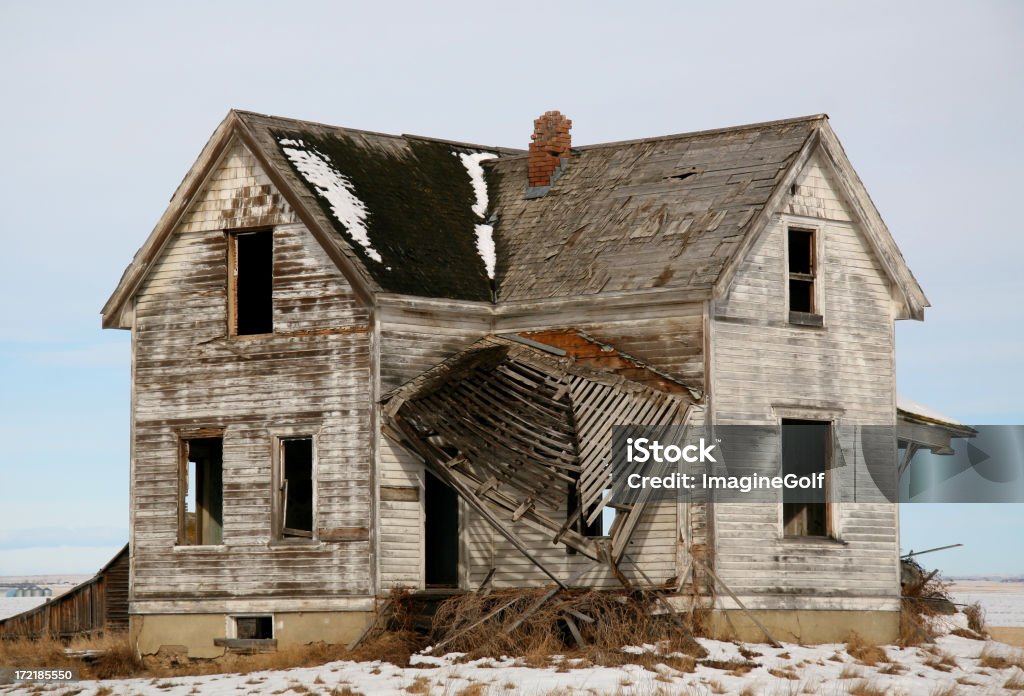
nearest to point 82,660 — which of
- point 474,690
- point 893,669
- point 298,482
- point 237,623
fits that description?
point 237,623

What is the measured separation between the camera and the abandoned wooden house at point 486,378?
2353 centimetres

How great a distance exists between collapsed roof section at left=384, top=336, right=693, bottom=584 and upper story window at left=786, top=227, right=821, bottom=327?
8.75ft

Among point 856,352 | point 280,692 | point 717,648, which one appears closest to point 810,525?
point 856,352

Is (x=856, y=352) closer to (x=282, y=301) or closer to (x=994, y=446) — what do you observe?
(x=994, y=446)

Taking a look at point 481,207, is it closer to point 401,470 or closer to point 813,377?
point 401,470

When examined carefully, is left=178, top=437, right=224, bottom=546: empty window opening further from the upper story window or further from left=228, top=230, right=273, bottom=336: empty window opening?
the upper story window

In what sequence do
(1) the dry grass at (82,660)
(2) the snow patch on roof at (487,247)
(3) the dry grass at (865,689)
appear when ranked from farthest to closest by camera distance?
(2) the snow patch on roof at (487,247) < (1) the dry grass at (82,660) < (3) the dry grass at (865,689)

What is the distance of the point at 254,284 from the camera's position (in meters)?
28.0

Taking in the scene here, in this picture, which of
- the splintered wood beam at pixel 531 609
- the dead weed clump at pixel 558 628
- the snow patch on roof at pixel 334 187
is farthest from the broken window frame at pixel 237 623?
the snow patch on roof at pixel 334 187

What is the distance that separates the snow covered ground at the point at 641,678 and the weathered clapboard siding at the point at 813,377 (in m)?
1.42

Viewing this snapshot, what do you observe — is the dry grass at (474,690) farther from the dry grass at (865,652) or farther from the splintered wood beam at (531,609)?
the dry grass at (865,652)

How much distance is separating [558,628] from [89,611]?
975 centimetres

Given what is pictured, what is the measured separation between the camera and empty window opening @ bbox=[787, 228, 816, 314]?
2516 cm

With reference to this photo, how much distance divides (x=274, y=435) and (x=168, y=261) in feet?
11.2
